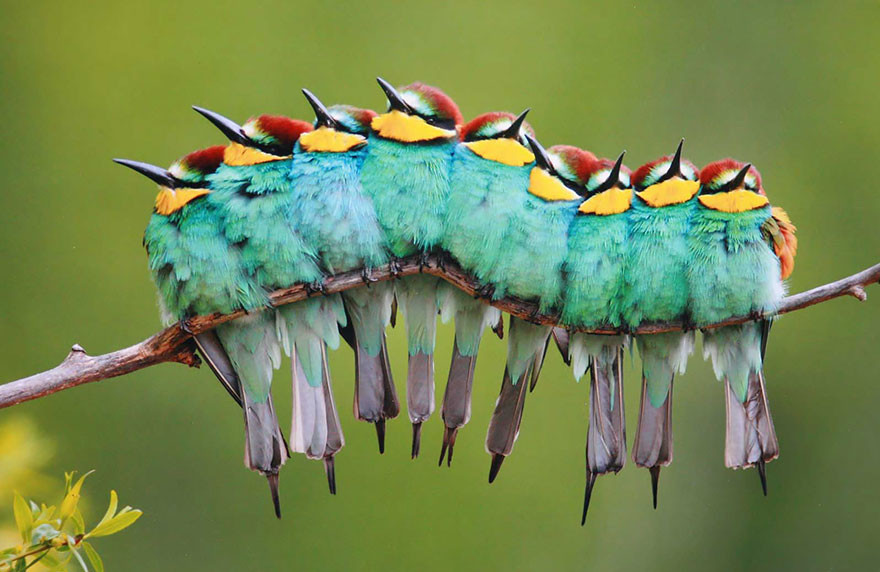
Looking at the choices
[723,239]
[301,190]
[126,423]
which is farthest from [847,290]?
[126,423]

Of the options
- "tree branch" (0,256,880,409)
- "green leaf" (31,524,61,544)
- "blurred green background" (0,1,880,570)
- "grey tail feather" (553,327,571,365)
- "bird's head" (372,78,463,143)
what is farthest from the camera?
"blurred green background" (0,1,880,570)

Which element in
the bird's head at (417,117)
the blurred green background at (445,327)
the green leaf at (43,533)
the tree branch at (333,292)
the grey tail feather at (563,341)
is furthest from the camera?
the blurred green background at (445,327)

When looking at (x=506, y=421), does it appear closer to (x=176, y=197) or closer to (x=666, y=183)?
(x=666, y=183)

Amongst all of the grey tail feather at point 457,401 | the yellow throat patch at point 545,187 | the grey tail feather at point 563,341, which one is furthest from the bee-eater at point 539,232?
the grey tail feather at point 563,341

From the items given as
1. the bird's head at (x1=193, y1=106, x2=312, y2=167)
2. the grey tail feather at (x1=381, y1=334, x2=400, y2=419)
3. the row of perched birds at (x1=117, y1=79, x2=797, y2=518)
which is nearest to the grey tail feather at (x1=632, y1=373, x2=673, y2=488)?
the row of perched birds at (x1=117, y1=79, x2=797, y2=518)

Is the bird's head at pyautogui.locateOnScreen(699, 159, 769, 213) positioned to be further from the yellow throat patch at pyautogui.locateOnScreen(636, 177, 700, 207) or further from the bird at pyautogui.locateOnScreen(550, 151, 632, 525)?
the bird at pyautogui.locateOnScreen(550, 151, 632, 525)

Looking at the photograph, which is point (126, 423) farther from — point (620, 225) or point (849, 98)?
point (849, 98)

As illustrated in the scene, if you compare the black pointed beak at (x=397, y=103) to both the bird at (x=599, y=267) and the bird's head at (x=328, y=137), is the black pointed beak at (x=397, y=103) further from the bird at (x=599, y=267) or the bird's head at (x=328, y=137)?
the bird at (x=599, y=267)
